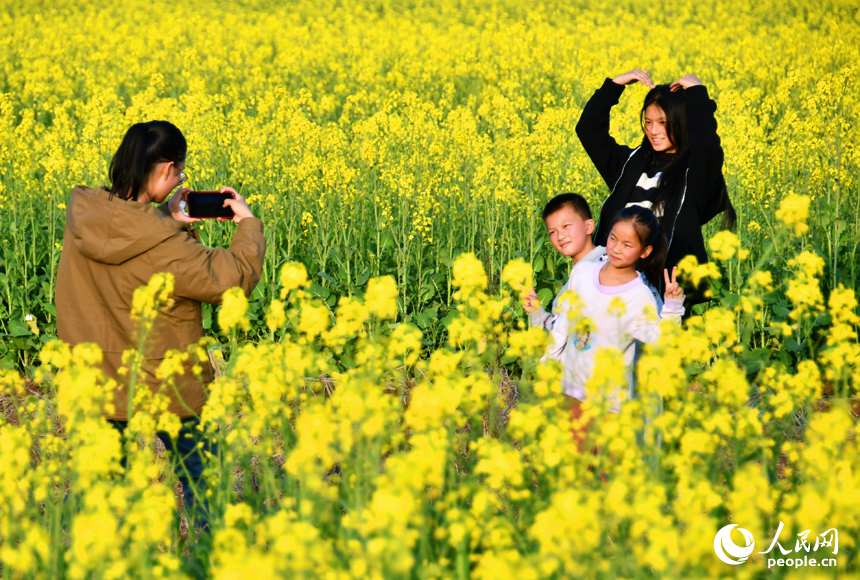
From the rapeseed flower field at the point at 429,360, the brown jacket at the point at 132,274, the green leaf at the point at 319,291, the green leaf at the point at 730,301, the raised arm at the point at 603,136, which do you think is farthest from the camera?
the green leaf at the point at 319,291

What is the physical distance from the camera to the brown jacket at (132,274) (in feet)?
9.05

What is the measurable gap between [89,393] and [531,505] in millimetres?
1319

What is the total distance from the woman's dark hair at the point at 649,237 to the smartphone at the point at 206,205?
155 cm

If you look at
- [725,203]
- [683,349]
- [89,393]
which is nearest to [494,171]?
[725,203]

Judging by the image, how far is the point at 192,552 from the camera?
277 cm

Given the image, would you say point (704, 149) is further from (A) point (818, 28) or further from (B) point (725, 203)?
(A) point (818, 28)

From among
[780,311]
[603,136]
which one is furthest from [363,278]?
[780,311]

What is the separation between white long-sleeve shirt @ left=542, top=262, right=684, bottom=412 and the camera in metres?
3.02

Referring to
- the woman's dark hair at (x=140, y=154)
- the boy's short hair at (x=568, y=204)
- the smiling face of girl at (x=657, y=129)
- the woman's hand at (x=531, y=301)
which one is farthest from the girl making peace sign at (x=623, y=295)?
the woman's dark hair at (x=140, y=154)

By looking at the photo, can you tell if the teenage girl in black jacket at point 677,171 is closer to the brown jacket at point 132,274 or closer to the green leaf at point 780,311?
the green leaf at point 780,311

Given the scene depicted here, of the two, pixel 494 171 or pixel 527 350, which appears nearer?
pixel 527 350

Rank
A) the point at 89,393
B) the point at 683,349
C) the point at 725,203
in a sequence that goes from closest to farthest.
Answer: the point at 89,393
the point at 683,349
the point at 725,203

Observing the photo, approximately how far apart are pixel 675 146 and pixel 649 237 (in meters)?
0.60

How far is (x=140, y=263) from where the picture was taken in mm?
2816
